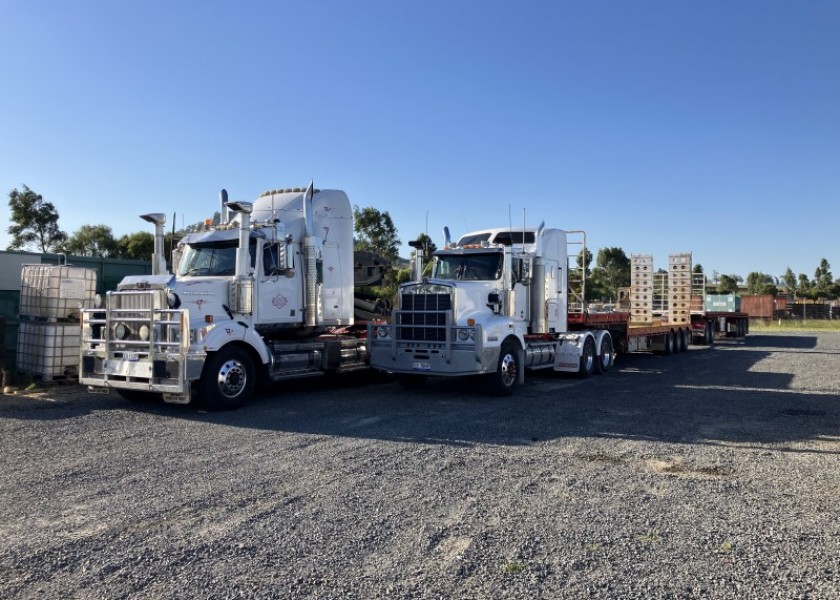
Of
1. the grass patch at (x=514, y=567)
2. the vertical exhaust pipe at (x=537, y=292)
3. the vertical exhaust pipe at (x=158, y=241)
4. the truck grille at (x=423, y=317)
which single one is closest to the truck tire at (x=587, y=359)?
the vertical exhaust pipe at (x=537, y=292)

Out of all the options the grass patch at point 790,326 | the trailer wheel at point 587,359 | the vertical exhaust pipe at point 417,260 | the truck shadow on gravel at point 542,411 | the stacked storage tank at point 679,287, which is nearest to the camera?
the truck shadow on gravel at point 542,411

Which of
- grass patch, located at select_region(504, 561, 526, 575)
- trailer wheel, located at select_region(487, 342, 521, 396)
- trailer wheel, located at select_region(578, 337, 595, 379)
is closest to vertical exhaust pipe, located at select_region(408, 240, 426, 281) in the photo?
trailer wheel, located at select_region(487, 342, 521, 396)

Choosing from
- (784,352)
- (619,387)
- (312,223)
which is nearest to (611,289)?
(784,352)

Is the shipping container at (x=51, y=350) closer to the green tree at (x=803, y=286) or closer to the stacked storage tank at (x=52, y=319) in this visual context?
the stacked storage tank at (x=52, y=319)

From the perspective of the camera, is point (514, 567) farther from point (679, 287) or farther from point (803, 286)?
point (803, 286)

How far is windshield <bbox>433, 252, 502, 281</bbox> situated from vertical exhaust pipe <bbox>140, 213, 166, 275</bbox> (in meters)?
5.50

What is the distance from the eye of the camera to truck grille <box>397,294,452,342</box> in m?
11.8

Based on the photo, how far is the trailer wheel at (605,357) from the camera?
1659cm

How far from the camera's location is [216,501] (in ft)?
18.1

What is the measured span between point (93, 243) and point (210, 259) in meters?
31.4

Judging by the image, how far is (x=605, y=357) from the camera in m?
16.9

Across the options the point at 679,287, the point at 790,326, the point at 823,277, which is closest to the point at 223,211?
the point at 679,287

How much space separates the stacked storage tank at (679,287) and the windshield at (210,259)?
20509mm

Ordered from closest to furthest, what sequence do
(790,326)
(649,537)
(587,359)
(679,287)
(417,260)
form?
(649,537) < (417,260) < (587,359) < (679,287) < (790,326)
